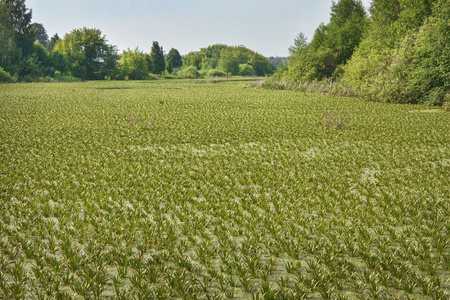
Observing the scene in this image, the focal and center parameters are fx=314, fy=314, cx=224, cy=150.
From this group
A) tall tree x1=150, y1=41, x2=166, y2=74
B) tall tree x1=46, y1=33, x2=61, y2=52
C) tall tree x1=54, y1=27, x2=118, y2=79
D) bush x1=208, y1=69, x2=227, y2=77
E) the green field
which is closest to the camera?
the green field

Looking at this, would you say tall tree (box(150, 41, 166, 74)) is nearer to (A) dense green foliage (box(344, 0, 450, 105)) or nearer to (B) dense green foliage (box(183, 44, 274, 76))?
(B) dense green foliage (box(183, 44, 274, 76))

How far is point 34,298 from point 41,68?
66.7 metres

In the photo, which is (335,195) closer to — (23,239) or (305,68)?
(23,239)

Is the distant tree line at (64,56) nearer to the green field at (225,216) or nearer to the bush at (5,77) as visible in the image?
the bush at (5,77)

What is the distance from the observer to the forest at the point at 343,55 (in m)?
22.2

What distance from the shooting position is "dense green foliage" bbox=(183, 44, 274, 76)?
112m

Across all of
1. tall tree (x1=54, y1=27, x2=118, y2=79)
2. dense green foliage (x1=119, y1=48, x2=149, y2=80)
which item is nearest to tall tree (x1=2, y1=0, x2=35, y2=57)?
tall tree (x1=54, y1=27, x2=118, y2=79)

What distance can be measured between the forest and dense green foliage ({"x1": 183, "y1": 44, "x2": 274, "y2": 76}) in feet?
19.0

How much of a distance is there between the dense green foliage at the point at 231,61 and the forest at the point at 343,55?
5790mm

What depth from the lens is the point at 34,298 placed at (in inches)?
134

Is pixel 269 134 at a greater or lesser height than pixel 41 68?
lesser

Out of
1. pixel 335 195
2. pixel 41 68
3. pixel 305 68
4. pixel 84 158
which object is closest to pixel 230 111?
pixel 84 158

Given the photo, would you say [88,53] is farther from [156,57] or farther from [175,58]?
[175,58]

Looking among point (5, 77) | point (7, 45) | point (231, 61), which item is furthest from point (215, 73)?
point (5, 77)
